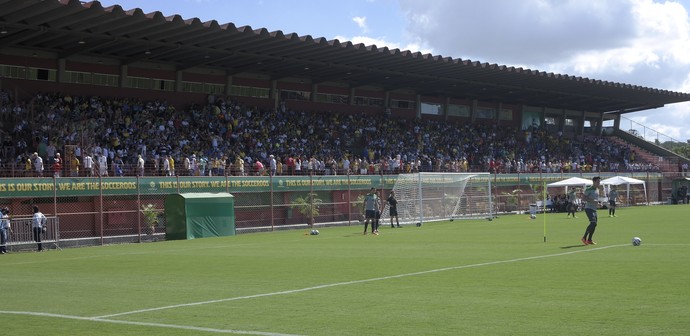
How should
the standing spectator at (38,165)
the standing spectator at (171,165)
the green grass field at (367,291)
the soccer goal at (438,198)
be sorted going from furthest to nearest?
the soccer goal at (438,198) → the standing spectator at (171,165) → the standing spectator at (38,165) → the green grass field at (367,291)

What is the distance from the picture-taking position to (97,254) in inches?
1018

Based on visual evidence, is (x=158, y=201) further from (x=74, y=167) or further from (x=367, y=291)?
(x=367, y=291)

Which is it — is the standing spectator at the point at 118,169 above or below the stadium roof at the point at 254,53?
below

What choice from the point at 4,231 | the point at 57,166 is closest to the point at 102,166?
the point at 57,166

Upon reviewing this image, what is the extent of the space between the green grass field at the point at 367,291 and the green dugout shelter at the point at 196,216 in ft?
29.8

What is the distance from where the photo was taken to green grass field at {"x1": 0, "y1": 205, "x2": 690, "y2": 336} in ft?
33.1

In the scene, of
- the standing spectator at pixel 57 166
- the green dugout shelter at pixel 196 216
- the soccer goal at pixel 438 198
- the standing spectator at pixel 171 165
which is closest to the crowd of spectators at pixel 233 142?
the standing spectator at pixel 171 165

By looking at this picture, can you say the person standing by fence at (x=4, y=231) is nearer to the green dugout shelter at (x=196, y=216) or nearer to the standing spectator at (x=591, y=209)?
the green dugout shelter at (x=196, y=216)

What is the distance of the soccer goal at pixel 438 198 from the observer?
41.1 metres

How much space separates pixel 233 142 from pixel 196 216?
14.0 meters

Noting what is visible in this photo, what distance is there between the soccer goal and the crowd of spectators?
15.1 ft

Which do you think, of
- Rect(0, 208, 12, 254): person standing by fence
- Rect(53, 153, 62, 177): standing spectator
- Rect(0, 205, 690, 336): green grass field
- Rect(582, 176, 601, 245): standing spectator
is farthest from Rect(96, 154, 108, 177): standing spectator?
Rect(582, 176, 601, 245): standing spectator

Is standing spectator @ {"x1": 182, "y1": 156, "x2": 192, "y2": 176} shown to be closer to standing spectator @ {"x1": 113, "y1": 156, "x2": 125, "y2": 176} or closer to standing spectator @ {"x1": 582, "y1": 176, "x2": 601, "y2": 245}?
standing spectator @ {"x1": 113, "y1": 156, "x2": 125, "y2": 176}

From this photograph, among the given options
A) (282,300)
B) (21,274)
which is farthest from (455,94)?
(282,300)
